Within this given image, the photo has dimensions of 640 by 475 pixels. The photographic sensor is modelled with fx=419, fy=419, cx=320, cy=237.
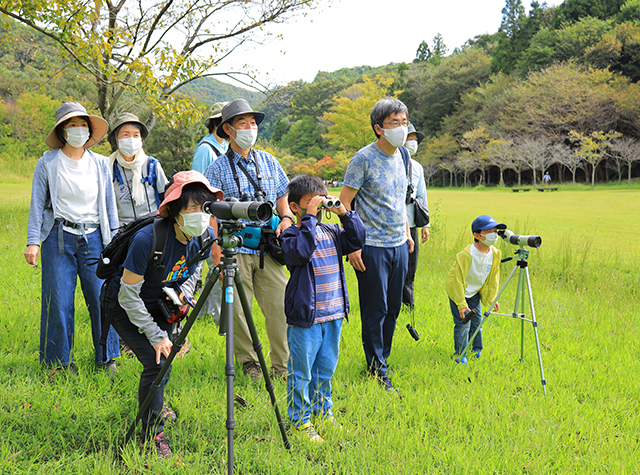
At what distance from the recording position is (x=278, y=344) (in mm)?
3752

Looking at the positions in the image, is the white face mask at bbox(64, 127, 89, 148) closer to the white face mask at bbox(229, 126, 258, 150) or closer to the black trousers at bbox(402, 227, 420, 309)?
the white face mask at bbox(229, 126, 258, 150)

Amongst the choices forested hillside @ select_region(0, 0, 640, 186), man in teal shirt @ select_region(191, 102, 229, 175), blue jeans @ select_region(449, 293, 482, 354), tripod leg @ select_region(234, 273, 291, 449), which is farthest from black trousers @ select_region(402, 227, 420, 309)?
forested hillside @ select_region(0, 0, 640, 186)

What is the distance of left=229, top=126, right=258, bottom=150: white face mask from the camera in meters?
3.76

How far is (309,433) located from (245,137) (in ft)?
8.15

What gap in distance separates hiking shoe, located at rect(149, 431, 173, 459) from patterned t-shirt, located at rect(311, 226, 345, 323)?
121cm

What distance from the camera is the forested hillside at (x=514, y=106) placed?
1535 inches

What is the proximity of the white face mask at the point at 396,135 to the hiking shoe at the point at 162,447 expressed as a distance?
290cm

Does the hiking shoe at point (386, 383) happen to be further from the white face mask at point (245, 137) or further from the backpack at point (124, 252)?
the white face mask at point (245, 137)

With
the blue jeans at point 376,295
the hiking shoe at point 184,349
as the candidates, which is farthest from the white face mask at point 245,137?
the hiking shoe at point 184,349

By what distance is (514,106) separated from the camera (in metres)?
46.3

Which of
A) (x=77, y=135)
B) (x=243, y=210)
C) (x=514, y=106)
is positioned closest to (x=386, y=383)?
(x=243, y=210)

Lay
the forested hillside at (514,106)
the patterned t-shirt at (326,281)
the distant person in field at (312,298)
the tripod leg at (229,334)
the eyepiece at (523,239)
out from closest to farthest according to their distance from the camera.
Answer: the tripod leg at (229,334)
the distant person in field at (312,298)
the patterned t-shirt at (326,281)
the eyepiece at (523,239)
the forested hillside at (514,106)

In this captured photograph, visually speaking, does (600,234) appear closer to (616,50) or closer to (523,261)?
(523,261)

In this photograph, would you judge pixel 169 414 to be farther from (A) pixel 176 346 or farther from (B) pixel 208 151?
(B) pixel 208 151
